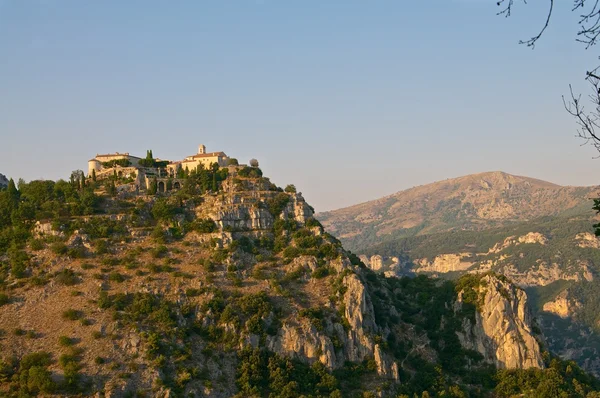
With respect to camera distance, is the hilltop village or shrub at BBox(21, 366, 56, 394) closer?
shrub at BBox(21, 366, 56, 394)

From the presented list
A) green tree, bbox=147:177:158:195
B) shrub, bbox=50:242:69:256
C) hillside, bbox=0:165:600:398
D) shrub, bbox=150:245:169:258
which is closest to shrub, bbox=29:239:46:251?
hillside, bbox=0:165:600:398

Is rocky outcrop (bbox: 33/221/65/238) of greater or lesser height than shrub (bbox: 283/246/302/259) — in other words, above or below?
above

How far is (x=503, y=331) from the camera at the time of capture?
3457 inches

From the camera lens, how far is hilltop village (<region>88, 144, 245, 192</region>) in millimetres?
100250

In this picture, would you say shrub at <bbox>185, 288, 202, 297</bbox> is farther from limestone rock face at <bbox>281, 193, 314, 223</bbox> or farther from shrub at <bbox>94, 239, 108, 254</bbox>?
limestone rock face at <bbox>281, 193, 314, 223</bbox>

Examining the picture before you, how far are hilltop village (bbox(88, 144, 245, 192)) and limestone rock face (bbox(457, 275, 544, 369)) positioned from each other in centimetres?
3718

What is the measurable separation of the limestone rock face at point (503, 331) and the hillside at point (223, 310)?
0.17 meters

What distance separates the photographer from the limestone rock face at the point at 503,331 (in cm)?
8619

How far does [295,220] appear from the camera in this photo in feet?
314

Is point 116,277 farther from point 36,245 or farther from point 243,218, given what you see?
point 243,218

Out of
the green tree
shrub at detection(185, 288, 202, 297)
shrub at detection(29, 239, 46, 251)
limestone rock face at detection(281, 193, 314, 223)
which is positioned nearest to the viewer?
shrub at detection(185, 288, 202, 297)

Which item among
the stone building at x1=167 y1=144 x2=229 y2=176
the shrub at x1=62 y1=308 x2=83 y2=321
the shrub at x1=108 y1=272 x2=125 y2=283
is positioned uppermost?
the stone building at x1=167 y1=144 x2=229 y2=176

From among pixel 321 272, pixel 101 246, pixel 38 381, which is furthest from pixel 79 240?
pixel 321 272

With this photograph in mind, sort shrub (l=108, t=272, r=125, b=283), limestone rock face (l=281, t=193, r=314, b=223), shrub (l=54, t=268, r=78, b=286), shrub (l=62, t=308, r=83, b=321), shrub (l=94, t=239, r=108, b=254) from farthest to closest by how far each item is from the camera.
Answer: limestone rock face (l=281, t=193, r=314, b=223) < shrub (l=94, t=239, r=108, b=254) < shrub (l=108, t=272, r=125, b=283) < shrub (l=54, t=268, r=78, b=286) < shrub (l=62, t=308, r=83, b=321)
